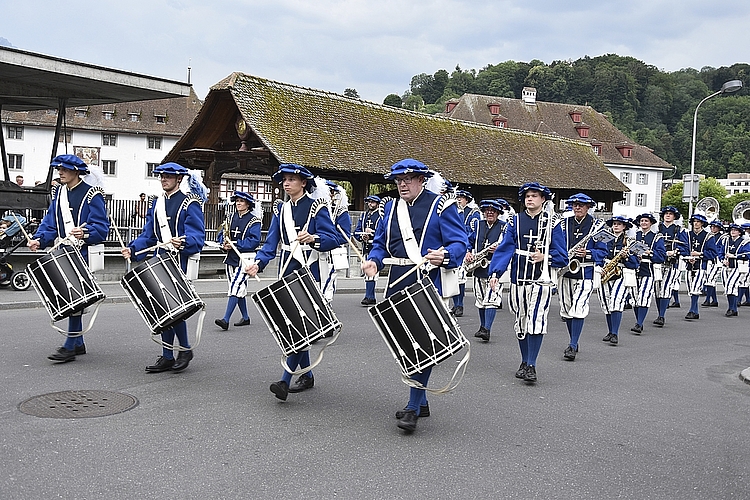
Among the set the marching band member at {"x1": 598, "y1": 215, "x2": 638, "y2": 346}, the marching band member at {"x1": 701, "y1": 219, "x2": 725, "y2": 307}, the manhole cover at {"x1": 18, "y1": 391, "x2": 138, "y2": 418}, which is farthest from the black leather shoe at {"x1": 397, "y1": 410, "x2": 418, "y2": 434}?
the marching band member at {"x1": 701, "y1": 219, "x2": 725, "y2": 307}

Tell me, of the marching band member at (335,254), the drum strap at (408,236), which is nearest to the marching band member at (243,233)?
the marching band member at (335,254)

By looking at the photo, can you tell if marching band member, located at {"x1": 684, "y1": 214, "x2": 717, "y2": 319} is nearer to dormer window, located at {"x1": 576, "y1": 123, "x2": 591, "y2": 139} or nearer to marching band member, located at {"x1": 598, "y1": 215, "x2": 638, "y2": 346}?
marching band member, located at {"x1": 598, "y1": 215, "x2": 638, "y2": 346}

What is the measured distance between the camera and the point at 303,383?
23.2 feet

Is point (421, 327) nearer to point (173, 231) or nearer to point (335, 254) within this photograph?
point (173, 231)

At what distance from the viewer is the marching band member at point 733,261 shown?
1658 centimetres

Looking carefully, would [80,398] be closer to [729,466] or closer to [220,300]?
[729,466]

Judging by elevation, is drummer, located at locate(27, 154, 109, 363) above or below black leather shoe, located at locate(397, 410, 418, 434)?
above

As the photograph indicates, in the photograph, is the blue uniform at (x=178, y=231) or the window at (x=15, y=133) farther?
the window at (x=15, y=133)

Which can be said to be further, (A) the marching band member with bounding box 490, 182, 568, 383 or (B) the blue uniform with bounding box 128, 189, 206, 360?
(A) the marching band member with bounding box 490, 182, 568, 383

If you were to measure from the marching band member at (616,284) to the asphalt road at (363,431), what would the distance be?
1.80 metres

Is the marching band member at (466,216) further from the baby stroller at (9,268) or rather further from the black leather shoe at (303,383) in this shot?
the baby stroller at (9,268)

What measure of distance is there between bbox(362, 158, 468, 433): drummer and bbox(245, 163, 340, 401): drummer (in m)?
0.90

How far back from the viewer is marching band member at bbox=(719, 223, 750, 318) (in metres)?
16.6

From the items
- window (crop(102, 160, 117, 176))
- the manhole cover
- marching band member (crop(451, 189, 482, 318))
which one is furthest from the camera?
window (crop(102, 160, 117, 176))
